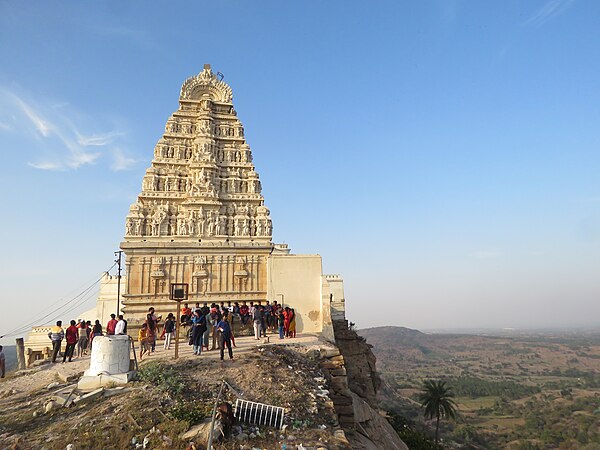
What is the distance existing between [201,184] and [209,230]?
3.32 metres

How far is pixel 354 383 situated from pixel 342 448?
14119 millimetres

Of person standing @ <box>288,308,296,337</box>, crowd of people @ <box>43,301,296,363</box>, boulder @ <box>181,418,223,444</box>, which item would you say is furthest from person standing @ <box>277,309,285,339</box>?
boulder @ <box>181,418,223,444</box>

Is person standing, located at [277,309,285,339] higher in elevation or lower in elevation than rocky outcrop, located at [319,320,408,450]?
higher

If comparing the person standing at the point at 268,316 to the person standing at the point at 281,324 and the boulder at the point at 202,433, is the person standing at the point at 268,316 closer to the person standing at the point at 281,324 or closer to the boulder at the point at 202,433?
the person standing at the point at 281,324

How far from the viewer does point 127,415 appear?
24.4ft

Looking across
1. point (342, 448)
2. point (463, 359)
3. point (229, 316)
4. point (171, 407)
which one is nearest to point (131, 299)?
point (229, 316)

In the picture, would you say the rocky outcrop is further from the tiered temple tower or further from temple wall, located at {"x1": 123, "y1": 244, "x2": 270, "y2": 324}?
the tiered temple tower

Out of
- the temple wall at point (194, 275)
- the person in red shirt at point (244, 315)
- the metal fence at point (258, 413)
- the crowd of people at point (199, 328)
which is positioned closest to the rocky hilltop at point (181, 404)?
the metal fence at point (258, 413)

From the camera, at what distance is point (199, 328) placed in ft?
37.7

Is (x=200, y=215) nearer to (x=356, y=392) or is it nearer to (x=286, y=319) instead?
(x=286, y=319)

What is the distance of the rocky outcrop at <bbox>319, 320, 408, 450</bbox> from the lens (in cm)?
1173

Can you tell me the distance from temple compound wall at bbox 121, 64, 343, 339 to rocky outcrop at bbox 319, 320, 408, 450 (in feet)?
8.31

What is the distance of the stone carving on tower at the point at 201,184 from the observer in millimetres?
26250

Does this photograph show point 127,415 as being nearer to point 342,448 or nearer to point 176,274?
point 342,448
